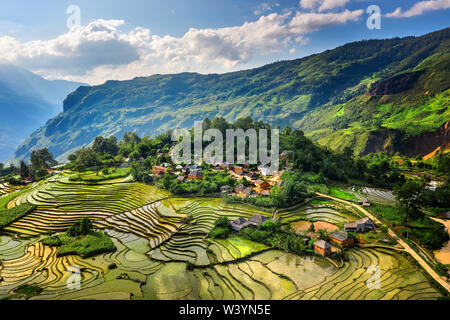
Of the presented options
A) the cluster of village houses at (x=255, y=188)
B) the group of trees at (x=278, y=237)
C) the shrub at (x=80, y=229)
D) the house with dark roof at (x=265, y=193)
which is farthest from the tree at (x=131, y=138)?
the group of trees at (x=278, y=237)

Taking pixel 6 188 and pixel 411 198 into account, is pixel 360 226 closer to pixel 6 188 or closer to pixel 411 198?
pixel 411 198

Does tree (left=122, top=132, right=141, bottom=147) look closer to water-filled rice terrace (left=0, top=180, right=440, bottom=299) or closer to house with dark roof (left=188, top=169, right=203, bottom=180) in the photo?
house with dark roof (left=188, top=169, right=203, bottom=180)

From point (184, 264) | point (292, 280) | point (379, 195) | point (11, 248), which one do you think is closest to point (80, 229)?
point (11, 248)

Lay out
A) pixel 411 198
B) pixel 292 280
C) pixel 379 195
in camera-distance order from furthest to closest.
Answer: pixel 379 195 < pixel 411 198 < pixel 292 280

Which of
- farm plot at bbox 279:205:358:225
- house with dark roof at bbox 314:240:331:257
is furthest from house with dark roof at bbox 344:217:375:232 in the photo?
house with dark roof at bbox 314:240:331:257
